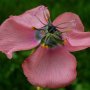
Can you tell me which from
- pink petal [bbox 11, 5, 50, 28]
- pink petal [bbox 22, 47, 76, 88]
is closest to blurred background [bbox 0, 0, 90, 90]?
pink petal [bbox 11, 5, 50, 28]

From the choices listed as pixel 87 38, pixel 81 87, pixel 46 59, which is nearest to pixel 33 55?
pixel 46 59

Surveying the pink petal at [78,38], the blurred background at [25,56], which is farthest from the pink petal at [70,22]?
the blurred background at [25,56]

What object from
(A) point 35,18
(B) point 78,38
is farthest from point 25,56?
(B) point 78,38

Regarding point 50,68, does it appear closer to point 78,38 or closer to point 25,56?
point 78,38

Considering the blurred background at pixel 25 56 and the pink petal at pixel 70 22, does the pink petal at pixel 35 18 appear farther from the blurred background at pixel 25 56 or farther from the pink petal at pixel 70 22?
the blurred background at pixel 25 56

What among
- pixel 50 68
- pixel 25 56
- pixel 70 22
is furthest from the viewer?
pixel 25 56
